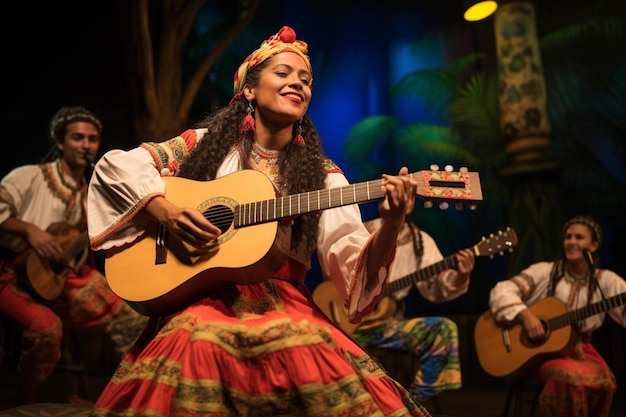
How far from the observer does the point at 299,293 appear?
205 centimetres

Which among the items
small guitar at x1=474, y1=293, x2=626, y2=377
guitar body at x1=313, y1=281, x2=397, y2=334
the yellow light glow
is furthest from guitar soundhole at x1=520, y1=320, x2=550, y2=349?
the yellow light glow

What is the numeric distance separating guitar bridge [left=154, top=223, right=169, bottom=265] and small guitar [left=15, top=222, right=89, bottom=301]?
214cm

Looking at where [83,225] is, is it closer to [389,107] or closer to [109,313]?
[109,313]

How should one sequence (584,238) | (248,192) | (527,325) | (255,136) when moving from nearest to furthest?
(248,192) < (255,136) < (527,325) < (584,238)

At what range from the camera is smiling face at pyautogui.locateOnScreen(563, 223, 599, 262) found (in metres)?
4.51

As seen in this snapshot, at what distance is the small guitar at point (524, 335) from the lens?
411 centimetres

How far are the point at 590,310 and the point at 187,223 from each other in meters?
3.09

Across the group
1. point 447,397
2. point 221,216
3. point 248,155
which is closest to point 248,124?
point 248,155

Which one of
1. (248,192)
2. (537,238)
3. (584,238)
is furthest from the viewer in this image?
(537,238)

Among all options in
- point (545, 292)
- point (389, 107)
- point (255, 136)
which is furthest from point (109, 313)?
point (389, 107)

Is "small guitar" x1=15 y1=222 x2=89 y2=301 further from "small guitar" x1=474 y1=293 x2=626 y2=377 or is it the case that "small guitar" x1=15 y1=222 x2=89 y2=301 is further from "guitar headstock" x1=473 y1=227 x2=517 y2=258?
"small guitar" x1=474 y1=293 x2=626 y2=377

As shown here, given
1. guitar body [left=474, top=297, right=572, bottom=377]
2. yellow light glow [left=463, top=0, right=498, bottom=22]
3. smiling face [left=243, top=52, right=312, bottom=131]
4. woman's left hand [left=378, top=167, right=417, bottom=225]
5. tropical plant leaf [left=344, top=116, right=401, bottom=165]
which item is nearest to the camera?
woman's left hand [left=378, top=167, right=417, bottom=225]

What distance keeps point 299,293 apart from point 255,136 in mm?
648

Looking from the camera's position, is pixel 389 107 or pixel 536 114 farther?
pixel 389 107
